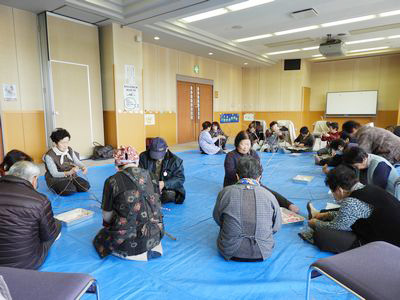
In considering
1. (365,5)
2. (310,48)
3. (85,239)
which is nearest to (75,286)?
(85,239)

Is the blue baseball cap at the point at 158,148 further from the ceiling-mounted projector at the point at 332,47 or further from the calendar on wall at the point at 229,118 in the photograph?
the calendar on wall at the point at 229,118

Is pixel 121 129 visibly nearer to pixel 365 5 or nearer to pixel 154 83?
pixel 154 83

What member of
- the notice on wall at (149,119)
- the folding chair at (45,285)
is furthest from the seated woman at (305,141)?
the folding chair at (45,285)

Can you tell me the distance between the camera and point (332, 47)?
8047mm

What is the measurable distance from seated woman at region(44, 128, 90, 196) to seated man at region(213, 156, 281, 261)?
2.42 metres

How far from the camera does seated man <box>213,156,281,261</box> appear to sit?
1983 millimetres

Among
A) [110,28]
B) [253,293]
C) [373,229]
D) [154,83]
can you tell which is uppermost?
[110,28]

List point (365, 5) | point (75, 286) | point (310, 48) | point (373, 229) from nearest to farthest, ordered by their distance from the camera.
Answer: point (75, 286) < point (373, 229) < point (365, 5) < point (310, 48)

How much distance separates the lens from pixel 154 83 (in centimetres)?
847

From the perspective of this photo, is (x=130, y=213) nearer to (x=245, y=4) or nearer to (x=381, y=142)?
(x=381, y=142)

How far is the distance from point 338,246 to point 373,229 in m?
0.36

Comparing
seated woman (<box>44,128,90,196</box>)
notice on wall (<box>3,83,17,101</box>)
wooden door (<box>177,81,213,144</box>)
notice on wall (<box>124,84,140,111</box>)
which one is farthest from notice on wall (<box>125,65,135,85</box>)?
seated woman (<box>44,128,90,196</box>)

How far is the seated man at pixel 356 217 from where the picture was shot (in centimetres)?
177

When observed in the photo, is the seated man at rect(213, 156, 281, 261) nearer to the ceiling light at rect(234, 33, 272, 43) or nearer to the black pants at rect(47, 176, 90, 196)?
the black pants at rect(47, 176, 90, 196)
